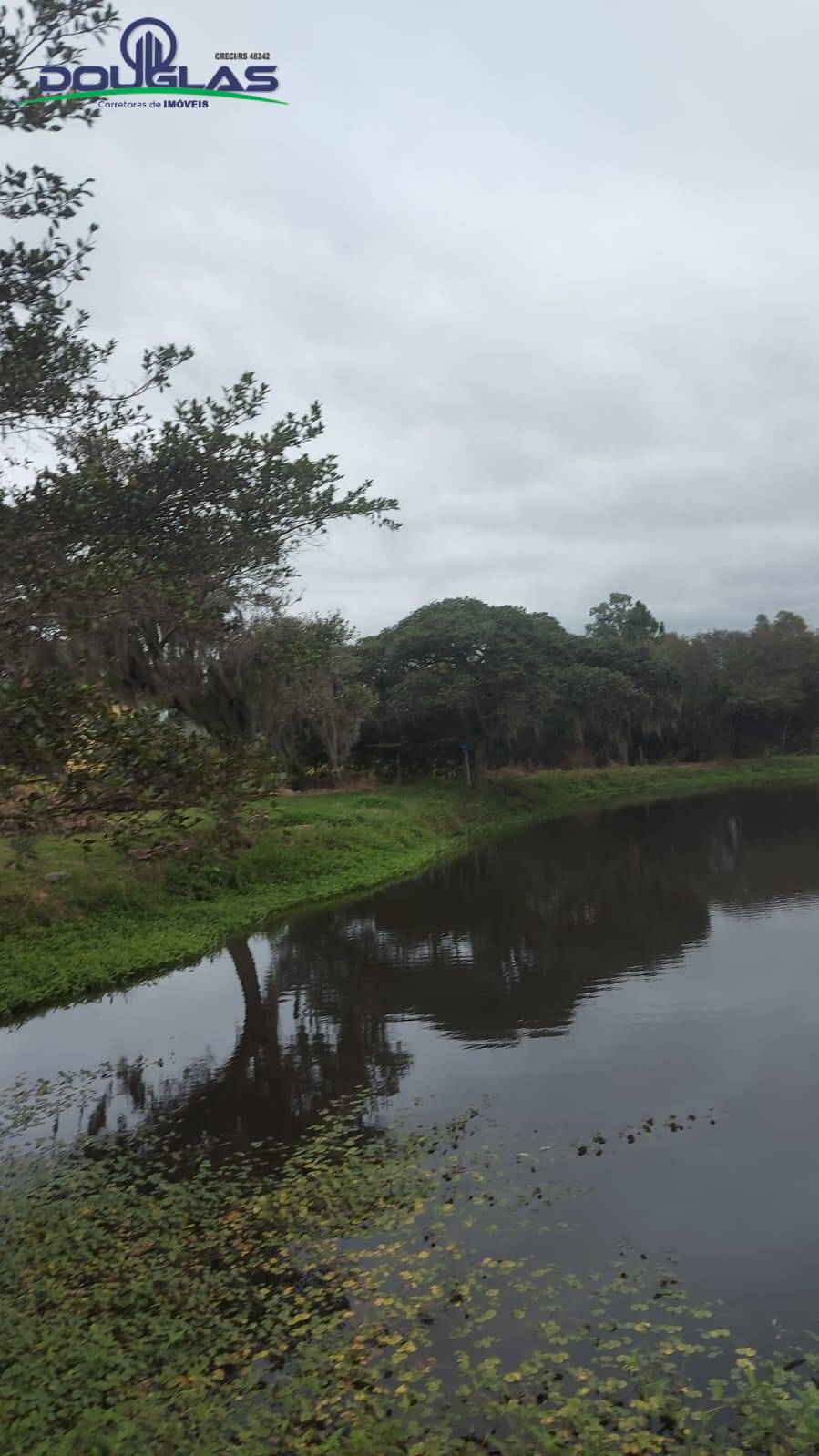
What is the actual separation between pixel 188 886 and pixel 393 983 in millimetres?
6921

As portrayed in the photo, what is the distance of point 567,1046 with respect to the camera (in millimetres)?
→ 11641

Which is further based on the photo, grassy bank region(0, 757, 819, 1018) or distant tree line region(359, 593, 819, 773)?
distant tree line region(359, 593, 819, 773)

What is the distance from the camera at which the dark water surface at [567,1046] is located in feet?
24.3

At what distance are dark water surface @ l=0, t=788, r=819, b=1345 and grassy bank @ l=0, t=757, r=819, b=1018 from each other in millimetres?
685

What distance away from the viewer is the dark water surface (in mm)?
7410

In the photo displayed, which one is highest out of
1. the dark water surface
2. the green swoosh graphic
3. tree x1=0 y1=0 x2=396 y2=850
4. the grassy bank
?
the green swoosh graphic

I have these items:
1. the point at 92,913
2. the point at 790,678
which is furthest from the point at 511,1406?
the point at 790,678

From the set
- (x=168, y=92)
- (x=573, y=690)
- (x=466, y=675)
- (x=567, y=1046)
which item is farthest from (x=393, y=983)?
(x=573, y=690)

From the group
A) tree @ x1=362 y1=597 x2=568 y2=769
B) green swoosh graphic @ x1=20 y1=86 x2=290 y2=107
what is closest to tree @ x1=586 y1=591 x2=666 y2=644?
tree @ x1=362 y1=597 x2=568 y2=769

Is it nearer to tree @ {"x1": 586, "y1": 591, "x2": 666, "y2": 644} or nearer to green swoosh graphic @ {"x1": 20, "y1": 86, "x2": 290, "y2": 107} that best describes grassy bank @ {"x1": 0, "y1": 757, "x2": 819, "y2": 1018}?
green swoosh graphic @ {"x1": 20, "y1": 86, "x2": 290, "y2": 107}

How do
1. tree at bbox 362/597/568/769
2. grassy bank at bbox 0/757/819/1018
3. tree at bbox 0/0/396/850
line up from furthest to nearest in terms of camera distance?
tree at bbox 362/597/568/769 < grassy bank at bbox 0/757/819/1018 < tree at bbox 0/0/396/850

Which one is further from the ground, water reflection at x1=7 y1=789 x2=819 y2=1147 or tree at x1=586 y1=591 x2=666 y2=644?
tree at x1=586 y1=591 x2=666 y2=644

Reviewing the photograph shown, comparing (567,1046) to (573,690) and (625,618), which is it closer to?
(573,690)

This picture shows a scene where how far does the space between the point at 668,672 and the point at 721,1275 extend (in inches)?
1835
